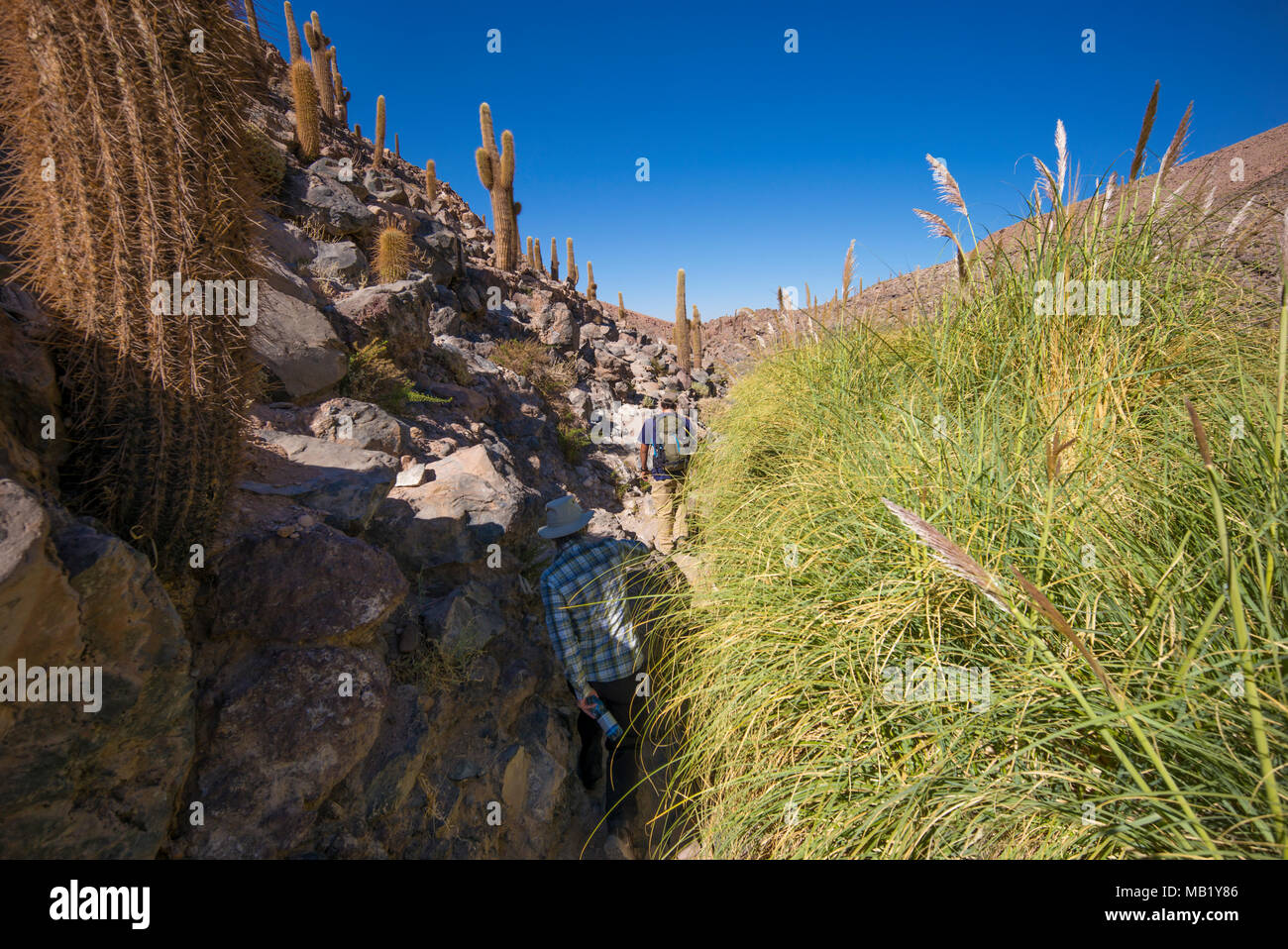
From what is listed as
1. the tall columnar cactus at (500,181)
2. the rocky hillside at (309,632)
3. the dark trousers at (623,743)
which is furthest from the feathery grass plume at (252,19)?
the tall columnar cactus at (500,181)

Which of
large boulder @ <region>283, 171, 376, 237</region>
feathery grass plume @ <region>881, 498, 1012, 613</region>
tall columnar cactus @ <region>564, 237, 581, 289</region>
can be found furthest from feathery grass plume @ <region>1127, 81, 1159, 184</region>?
tall columnar cactus @ <region>564, 237, 581, 289</region>

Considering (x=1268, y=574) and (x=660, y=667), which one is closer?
(x=1268, y=574)

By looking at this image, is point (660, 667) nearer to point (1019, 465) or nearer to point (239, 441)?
point (1019, 465)

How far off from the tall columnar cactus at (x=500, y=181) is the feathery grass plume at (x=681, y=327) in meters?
6.68

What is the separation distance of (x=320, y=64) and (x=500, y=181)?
710 centimetres

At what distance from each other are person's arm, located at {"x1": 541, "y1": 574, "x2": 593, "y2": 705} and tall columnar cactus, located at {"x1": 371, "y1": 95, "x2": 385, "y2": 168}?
18793 millimetres

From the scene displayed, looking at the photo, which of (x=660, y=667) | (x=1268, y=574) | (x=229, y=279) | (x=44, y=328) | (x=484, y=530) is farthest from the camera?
(x=484, y=530)

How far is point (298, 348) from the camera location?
447 centimetres

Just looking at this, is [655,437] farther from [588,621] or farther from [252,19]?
[252,19]

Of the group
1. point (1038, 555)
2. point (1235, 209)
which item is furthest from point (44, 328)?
point (1235, 209)

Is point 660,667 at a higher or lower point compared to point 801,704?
lower
